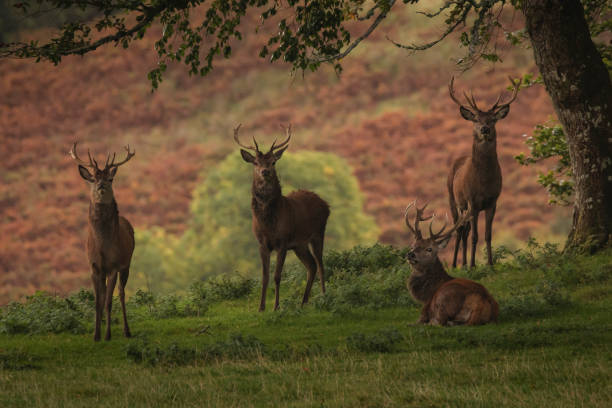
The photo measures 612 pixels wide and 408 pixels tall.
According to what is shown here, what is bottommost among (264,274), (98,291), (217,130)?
(98,291)

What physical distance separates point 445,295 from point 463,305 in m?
0.26

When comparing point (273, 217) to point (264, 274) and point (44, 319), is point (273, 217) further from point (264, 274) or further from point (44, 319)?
point (44, 319)

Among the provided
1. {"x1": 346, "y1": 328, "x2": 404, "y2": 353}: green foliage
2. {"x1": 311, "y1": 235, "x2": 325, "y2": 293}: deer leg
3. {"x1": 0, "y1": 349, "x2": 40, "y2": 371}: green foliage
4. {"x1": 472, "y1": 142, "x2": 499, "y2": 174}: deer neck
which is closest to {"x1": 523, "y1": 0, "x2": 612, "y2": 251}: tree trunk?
{"x1": 472, "y1": 142, "x2": 499, "y2": 174}: deer neck

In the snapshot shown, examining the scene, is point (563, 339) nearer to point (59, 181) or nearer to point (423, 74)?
point (59, 181)

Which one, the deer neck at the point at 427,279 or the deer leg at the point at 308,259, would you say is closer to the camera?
the deer neck at the point at 427,279

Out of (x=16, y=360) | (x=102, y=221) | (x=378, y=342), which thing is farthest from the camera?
(x=102, y=221)

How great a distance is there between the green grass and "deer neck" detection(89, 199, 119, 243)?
1.49 meters

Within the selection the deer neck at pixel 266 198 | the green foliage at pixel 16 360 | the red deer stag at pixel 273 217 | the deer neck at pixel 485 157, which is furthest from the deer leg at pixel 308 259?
the green foliage at pixel 16 360

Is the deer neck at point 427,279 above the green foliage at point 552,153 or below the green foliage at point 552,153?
below

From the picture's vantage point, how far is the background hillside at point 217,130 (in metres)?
59.4

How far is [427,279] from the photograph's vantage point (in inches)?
467

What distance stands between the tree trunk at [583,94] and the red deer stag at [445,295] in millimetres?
5298

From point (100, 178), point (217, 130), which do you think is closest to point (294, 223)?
point (100, 178)

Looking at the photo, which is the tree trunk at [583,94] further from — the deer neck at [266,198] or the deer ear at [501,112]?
the deer neck at [266,198]
